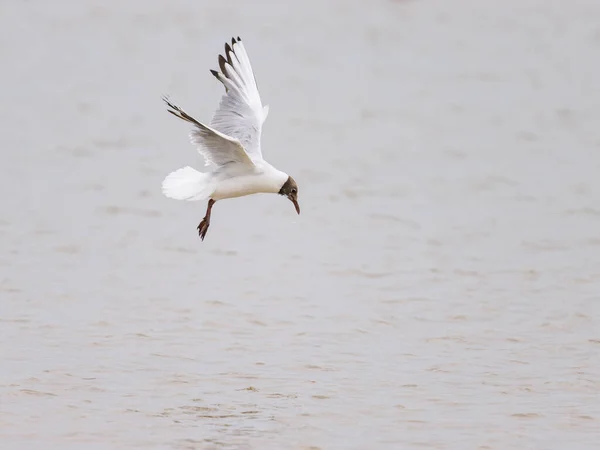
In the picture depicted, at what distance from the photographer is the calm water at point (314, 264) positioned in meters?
8.63

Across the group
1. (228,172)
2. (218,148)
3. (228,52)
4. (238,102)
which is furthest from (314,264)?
(218,148)

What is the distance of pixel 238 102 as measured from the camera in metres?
10.5

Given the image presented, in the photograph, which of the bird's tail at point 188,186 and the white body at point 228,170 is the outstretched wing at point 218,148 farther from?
the bird's tail at point 188,186

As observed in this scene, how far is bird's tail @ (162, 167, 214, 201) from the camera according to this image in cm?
925

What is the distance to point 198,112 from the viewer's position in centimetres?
2155

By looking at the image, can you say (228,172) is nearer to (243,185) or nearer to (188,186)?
(243,185)

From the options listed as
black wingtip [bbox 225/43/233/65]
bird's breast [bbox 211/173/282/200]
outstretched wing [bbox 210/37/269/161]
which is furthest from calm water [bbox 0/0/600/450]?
black wingtip [bbox 225/43/233/65]

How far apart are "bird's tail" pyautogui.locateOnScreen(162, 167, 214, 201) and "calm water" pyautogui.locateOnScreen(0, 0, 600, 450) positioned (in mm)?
1241

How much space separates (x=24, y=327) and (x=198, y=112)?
1154 centimetres

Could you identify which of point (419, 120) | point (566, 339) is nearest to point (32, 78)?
point (419, 120)

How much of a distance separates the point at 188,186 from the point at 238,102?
4.51ft

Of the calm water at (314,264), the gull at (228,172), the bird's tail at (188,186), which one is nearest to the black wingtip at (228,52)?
the gull at (228,172)

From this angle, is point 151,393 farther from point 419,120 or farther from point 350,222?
point 419,120

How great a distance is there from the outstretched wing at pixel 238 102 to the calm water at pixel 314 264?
1.58 m
